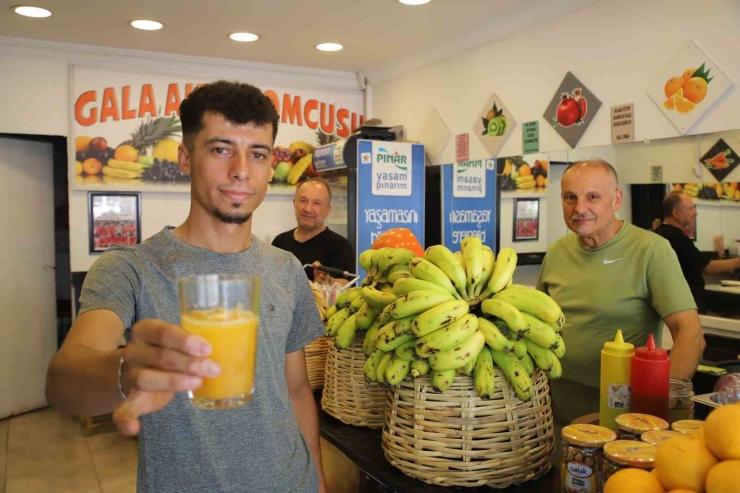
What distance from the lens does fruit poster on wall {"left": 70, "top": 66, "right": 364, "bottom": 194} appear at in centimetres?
512

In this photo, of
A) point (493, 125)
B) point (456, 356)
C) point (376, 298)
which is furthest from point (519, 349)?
point (493, 125)

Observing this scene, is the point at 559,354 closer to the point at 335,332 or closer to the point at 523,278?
the point at 335,332

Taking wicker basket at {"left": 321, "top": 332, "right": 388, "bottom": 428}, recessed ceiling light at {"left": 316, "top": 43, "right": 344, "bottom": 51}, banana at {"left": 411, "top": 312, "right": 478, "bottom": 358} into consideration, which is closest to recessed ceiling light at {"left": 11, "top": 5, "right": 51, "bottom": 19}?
recessed ceiling light at {"left": 316, "top": 43, "right": 344, "bottom": 51}

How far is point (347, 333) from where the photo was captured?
1724 mm

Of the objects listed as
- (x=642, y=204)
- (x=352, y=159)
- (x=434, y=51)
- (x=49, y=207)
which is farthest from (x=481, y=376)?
(x=49, y=207)

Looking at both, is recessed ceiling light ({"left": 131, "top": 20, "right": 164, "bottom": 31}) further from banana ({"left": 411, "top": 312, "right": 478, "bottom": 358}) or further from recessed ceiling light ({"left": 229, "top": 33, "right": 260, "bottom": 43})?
banana ({"left": 411, "top": 312, "right": 478, "bottom": 358})

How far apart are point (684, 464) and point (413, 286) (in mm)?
674

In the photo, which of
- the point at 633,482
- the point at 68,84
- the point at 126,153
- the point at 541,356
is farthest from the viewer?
the point at 126,153

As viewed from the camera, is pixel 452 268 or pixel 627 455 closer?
pixel 627 455

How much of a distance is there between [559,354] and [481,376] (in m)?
0.24

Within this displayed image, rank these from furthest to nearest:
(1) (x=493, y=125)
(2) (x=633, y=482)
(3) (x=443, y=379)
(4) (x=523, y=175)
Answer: (1) (x=493, y=125)
(4) (x=523, y=175)
(3) (x=443, y=379)
(2) (x=633, y=482)

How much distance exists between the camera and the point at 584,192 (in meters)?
2.86

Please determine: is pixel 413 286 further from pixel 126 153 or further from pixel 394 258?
pixel 126 153

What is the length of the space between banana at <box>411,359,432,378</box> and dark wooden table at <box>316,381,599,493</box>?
0.25m
